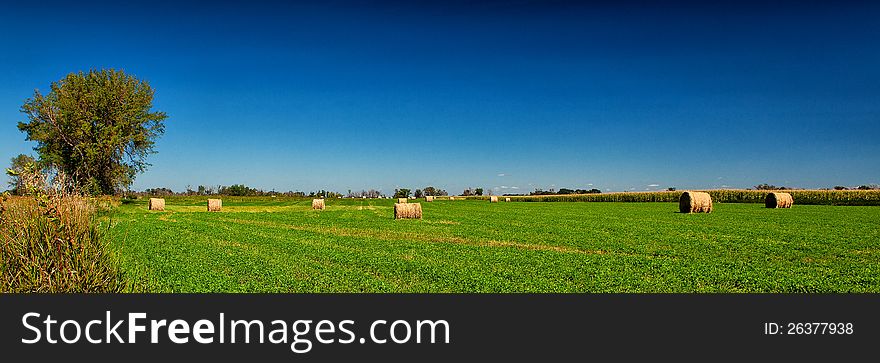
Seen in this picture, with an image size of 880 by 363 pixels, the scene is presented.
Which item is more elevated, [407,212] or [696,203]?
[696,203]

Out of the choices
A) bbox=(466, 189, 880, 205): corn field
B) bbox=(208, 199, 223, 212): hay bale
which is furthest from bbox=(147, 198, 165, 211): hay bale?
bbox=(466, 189, 880, 205): corn field

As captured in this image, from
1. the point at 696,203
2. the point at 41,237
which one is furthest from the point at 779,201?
the point at 41,237

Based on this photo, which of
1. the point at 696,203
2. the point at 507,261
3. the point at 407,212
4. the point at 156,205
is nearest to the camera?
the point at 507,261

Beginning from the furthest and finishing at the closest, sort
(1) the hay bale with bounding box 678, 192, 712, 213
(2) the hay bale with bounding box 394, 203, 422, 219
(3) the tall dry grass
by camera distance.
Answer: (1) the hay bale with bounding box 678, 192, 712, 213
(2) the hay bale with bounding box 394, 203, 422, 219
(3) the tall dry grass

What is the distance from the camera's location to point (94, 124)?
48.0 meters

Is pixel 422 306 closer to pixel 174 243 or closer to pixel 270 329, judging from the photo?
pixel 270 329

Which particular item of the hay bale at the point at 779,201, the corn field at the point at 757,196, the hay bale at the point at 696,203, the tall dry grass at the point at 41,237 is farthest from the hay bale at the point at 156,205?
the corn field at the point at 757,196

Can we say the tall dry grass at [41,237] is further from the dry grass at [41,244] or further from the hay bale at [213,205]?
the hay bale at [213,205]

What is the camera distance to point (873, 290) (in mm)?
8430

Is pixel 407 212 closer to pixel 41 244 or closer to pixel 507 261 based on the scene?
pixel 507 261

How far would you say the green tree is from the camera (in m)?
46.2

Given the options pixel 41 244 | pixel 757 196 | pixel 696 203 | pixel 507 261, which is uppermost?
pixel 757 196

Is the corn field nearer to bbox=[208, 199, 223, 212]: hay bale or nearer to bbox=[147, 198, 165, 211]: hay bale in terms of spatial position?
bbox=[208, 199, 223, 212]: hay bale

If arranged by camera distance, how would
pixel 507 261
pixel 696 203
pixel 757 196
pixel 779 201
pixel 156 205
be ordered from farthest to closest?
1. pixel 757 196
2. pixel 779 201
3. pixel 156 205
4. pixel 696 203
5. pixel 507 261
